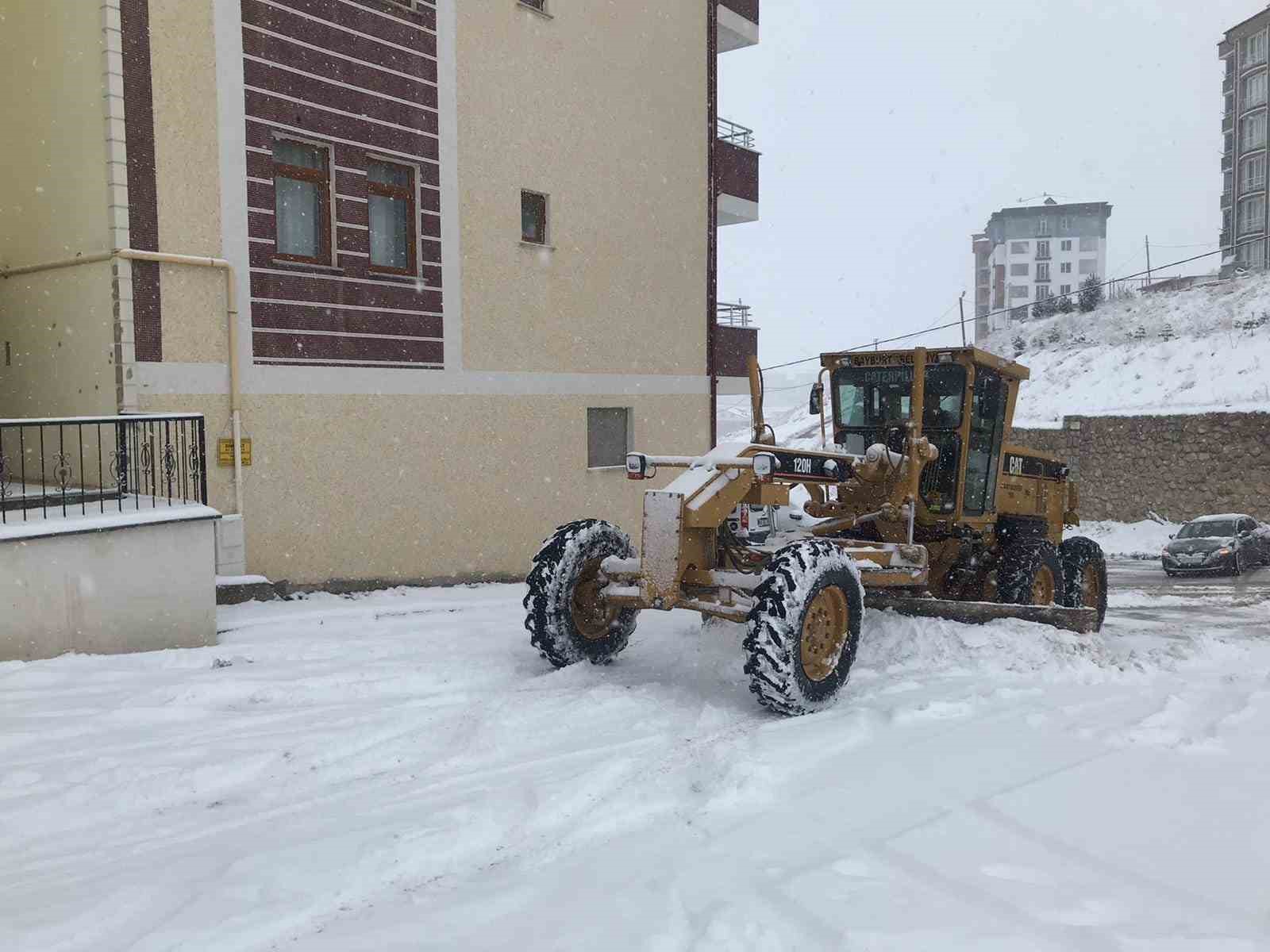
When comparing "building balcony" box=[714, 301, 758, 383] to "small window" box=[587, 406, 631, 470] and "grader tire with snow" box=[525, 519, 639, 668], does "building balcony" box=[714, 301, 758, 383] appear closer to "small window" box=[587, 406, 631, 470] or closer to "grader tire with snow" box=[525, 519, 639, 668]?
"small window" box=[587, 406, 631, 470]

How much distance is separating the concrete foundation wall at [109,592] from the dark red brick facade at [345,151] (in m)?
3.80

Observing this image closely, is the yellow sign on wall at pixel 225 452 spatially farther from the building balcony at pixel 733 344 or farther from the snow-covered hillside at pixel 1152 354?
the snow-covered hillside at pixel 1152 354

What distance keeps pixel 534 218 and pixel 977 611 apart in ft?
30.1

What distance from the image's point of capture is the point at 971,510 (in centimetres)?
968

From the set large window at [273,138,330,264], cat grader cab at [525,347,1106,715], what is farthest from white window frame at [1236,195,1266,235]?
large window at [273,138,330,264]

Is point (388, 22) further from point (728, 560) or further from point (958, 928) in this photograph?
point (958, 928)

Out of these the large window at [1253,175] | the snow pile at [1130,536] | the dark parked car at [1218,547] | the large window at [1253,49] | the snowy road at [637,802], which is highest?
the large window at [1253,49]

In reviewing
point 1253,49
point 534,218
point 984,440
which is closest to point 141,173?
point 534,218

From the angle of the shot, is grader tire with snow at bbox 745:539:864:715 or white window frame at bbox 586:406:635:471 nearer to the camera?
grader tire with snow at bbox 745:539:864:715

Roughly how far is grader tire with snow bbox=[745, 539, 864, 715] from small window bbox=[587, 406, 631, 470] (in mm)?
9101

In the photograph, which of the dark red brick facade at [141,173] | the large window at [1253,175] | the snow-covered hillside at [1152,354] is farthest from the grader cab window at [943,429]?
the large window at [1253,175]

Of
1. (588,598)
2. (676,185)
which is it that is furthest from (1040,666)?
(676,185)

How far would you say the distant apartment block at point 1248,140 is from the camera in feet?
201

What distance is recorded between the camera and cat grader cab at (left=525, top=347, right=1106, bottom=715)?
6.71 m
